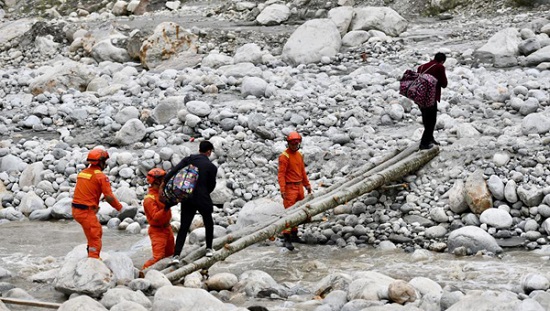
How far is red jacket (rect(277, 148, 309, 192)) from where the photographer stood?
34.3 feet

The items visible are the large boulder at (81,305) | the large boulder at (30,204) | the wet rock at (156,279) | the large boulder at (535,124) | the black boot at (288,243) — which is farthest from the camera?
the large boulder at (30,204)

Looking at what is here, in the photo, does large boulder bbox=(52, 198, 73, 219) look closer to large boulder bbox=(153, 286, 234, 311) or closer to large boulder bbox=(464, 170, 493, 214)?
large boulder bbox=(153, 286, 234, 311)

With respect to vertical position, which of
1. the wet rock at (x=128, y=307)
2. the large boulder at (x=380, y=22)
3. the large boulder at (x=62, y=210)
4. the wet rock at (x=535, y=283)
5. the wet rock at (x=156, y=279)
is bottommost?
the large boulder at (x=62, y=210)

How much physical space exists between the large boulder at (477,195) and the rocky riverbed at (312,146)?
2 centimetres

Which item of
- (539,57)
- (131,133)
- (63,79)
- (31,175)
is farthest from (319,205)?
(63,79)

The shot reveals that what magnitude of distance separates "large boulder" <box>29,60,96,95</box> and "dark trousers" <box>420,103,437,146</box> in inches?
356

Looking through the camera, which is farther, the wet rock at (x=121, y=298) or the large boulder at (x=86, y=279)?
the large boulder at (x=86, y=279)

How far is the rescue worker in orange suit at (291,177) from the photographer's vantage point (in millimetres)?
10445

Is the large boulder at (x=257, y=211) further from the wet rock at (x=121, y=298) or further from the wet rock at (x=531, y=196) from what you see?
the wet rock at (x=121, y=298)

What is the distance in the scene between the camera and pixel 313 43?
17.5m

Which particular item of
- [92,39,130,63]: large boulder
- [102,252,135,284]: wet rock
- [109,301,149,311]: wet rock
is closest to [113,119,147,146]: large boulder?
[102,252,135,284]: wet rock

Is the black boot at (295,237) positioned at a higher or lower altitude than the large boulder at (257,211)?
lower

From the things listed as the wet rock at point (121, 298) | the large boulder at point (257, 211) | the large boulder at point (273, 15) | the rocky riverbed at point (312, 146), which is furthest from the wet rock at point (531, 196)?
the large boulder at point (273, 15)

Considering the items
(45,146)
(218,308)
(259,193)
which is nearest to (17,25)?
(45,146)
